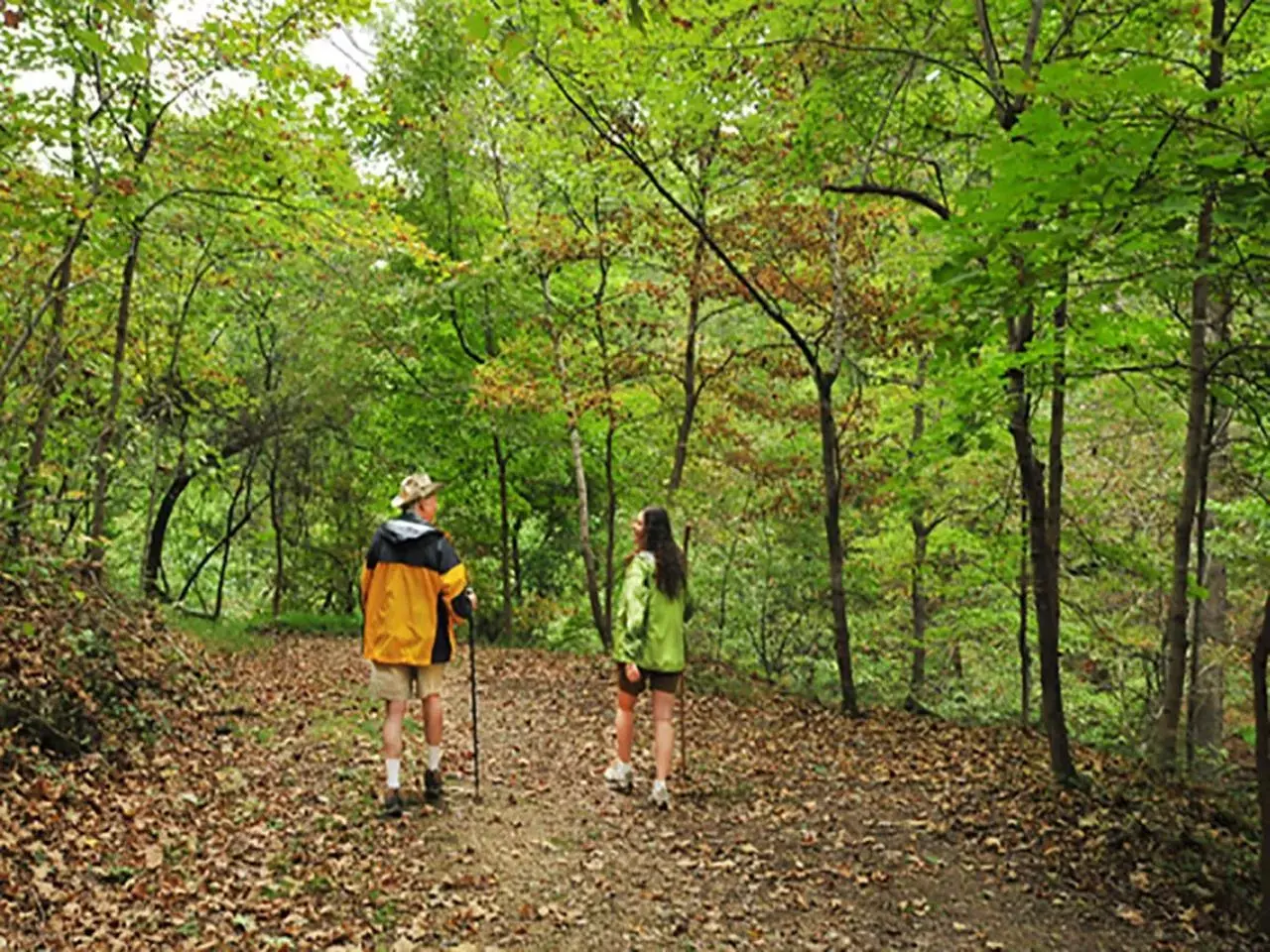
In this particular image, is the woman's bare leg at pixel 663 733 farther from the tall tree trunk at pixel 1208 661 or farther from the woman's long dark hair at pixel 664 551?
the tall tree trunk at pixel 1208 661

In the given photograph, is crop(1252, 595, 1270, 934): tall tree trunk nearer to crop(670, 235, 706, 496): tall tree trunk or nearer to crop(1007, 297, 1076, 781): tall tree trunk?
crop(1007, 297, 1076, 781): tall tree trunk

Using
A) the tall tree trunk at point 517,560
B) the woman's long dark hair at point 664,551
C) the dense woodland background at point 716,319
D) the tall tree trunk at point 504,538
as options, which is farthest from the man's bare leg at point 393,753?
the tall tree trunk at point 517,560

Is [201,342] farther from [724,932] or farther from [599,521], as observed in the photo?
[724,932]

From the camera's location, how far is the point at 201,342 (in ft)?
48.5

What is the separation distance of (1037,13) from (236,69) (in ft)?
22.3

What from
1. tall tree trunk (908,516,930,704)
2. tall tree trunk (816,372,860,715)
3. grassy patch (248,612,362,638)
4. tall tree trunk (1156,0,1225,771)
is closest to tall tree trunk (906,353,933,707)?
tall tree trunk (908,516,930,704)

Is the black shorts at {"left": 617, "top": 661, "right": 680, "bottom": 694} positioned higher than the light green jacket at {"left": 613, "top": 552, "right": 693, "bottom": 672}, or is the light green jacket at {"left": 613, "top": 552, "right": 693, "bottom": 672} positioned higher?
the light green jacket at {"left": 613, "top": 552, "right": 693, "bottom": 672}

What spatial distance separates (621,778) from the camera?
6984 millimetres

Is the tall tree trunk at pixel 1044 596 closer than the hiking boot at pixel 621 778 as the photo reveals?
Yes

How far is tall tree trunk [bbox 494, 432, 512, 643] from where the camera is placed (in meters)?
16.5

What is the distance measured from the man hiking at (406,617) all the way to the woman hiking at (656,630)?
1.32m

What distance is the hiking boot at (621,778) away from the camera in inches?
274

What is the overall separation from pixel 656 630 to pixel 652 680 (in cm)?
43

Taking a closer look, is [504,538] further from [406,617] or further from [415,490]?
[406,617]
